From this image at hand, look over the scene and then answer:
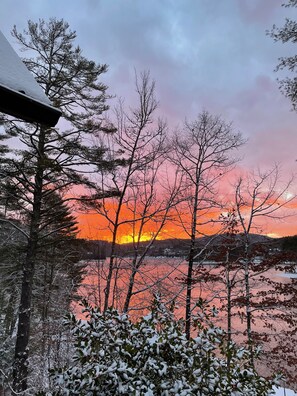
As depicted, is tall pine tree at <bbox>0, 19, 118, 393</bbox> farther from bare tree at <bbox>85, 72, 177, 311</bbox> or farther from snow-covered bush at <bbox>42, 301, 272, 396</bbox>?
snow-covered bush at <bbox>42, 301, 272, 396</bbox>

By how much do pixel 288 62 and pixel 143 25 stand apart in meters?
6.29

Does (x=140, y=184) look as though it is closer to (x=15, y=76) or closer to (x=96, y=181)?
(x=96, y=181)

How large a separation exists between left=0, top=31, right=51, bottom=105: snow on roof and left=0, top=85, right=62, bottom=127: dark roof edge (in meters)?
0.03

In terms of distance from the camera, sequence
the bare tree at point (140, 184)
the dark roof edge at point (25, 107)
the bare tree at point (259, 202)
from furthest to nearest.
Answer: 1. the bare tree at point (259, 202)
2. the bare tree at point (140, 184)
3. the dark roof edge at point (25, 107)

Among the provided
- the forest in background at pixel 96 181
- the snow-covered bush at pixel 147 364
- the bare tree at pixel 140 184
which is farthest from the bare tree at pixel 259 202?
the snow-covered bush at pixel 147 364

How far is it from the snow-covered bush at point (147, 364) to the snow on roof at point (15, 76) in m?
1.86

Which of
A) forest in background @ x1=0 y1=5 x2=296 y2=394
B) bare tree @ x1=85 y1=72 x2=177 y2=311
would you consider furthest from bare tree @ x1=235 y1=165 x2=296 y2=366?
bare tree @ x1=85 y1=72 x2=177 y2=311

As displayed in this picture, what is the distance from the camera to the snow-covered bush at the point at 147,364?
2.08 m

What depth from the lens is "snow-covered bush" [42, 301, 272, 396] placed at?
2082 millimetres

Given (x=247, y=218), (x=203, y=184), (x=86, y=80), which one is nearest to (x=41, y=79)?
(x=86, y=80)

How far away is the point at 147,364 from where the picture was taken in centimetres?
217

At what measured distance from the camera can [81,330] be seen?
245cm

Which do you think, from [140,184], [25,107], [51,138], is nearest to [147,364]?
[25,107]

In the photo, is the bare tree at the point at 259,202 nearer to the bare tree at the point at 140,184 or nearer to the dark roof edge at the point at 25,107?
the bare tree at the point at 140,184
